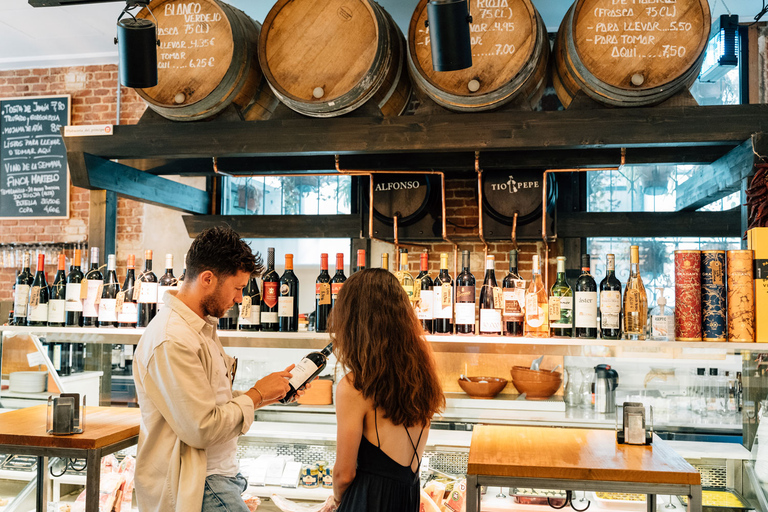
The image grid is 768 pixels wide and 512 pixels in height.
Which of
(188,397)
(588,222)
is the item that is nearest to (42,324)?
(188,397)

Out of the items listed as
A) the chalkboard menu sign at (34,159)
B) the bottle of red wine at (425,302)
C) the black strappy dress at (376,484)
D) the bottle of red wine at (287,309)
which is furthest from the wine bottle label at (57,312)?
the chalkboard menu sign at (34,159)

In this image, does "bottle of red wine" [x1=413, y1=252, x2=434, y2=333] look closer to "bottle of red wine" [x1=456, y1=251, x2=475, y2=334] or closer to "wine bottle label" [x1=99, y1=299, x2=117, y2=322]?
"bottle of red wine" [x1=456, y1=251, x2=475, y2=334]

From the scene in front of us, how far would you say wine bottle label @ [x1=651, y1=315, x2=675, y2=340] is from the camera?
2.64 m

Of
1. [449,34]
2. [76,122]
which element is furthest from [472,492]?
[76,122]

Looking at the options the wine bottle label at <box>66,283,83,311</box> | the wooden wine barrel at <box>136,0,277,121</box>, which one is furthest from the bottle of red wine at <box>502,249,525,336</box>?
the wine bottle label at <box>66,283,83,311</box>

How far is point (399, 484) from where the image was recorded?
6.54 ft

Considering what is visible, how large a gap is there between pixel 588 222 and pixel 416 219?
109 centimetres

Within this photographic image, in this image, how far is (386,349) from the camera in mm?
1994

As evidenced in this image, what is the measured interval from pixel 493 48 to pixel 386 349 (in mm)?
1484

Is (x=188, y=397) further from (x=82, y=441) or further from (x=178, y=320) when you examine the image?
(x=82, y=441)

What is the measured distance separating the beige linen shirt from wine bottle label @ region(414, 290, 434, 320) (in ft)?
3.70

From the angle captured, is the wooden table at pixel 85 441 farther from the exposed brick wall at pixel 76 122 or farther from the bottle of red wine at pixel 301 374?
the exposed brick wall at pixel 76 122

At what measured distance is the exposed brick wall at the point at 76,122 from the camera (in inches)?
213

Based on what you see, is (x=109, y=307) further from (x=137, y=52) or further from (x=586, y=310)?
(x=586, y=310)
